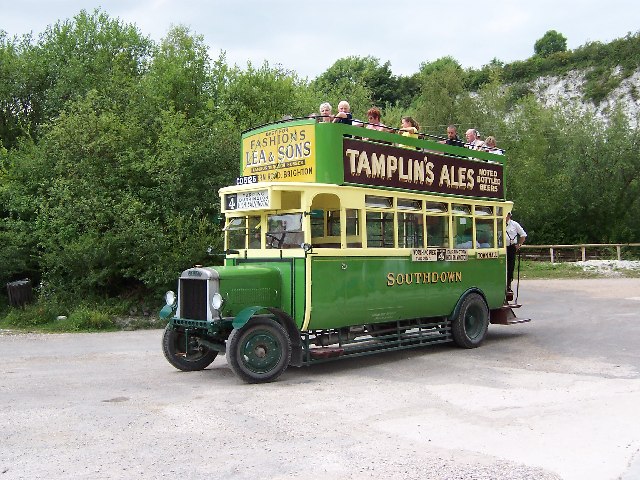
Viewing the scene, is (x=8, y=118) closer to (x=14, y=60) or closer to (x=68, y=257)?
(x=14, y=60)

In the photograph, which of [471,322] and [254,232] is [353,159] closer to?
[254,232]

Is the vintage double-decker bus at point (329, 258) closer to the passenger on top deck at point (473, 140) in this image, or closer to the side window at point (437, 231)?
the side window at point (437, 231)

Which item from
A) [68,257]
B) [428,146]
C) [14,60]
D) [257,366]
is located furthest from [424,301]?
[14,60]

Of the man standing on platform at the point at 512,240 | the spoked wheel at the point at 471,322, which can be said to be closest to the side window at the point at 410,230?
the spoked wheel at the point at 471,322

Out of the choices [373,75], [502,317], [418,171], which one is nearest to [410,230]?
[418,171]

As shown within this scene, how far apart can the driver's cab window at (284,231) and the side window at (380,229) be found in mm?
1295

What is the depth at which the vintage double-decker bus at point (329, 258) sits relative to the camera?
9.73 metres

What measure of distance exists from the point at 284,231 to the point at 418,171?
292cm

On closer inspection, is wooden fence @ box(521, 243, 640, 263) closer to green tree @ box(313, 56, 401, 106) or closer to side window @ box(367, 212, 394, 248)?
side window @ box(367, 212, 394, 248)

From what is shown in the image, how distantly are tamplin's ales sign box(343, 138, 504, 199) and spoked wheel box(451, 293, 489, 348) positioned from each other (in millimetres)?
2077

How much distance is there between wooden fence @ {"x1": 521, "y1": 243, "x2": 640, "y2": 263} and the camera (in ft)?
119

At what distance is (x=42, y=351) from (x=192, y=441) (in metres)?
7.91

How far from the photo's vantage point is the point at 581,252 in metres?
36.7

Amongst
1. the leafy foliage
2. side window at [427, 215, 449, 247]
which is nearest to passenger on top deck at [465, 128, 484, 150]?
side window at [427, 215, 449, 247]
